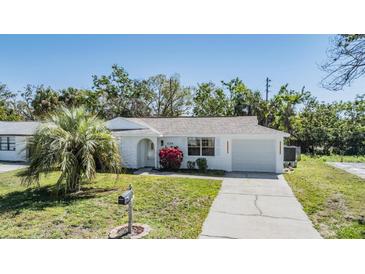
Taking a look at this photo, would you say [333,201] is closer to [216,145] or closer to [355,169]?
[216,145]

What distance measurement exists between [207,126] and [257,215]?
34.0 ft

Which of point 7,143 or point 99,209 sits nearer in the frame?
point 99,209

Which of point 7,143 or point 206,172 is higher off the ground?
point 7,143

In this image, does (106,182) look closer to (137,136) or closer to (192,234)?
(137,136)

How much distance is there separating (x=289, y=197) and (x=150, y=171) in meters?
8.25

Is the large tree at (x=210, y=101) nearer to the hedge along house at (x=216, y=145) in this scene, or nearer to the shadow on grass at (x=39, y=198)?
the hedge along house at (x=216, y=145)

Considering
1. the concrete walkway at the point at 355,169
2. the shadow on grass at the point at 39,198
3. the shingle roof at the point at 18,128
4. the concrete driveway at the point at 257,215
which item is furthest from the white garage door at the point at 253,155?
the shingle roof at the point at 18,128

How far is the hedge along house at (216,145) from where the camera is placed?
14.8m

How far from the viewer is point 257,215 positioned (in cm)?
688

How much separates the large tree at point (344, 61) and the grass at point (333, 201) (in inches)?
142

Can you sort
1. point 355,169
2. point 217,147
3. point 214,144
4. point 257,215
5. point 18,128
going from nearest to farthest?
point 257,215 → point 217,147 → point 214,144 → point 355,169 → point 18,128

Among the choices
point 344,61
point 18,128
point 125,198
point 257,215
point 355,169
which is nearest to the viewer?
point 125,198

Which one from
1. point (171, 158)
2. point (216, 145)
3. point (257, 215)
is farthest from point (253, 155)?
point (257, 215)

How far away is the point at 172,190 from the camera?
32.5 feet
